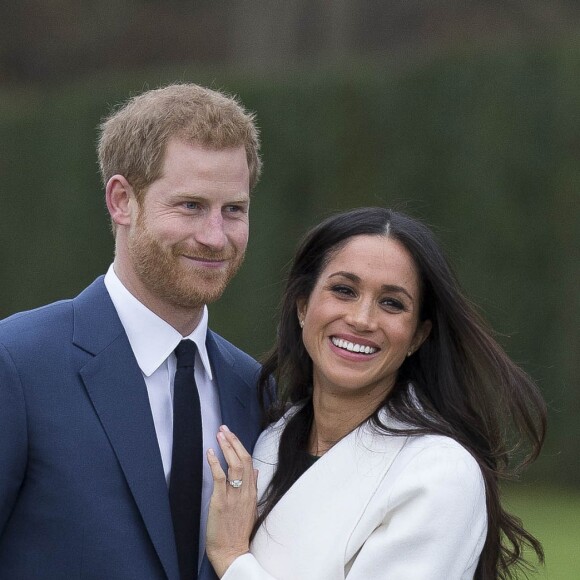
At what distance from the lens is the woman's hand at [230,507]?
3715mm

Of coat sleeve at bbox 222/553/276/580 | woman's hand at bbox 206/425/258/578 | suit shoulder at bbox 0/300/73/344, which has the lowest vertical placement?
coat sleeve at bbox 222/553/276/580

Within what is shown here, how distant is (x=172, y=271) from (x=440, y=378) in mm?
913

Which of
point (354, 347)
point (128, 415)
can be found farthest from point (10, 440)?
point (354, 347)

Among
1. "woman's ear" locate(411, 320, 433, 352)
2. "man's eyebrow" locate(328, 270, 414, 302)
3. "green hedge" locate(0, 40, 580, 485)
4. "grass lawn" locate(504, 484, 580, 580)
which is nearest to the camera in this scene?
"man's eyebrow" locate(328, 270, 414, 302)

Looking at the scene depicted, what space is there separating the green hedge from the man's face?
5.94 m

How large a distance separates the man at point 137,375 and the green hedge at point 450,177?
5.90 meters

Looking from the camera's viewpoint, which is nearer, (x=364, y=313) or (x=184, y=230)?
(x=184, y=230)

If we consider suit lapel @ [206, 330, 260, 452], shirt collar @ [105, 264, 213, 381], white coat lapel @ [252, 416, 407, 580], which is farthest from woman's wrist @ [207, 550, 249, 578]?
shirt collar @ [105, 264, 213, 381]

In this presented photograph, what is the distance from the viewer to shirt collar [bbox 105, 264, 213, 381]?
3.74 m

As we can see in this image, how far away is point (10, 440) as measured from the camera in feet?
11.2

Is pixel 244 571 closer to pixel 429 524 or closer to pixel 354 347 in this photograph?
pixel 429 524

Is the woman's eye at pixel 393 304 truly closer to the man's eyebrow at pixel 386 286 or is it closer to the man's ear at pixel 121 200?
the man's eyebrow at pixel 386 286

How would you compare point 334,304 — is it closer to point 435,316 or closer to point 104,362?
point 435,316

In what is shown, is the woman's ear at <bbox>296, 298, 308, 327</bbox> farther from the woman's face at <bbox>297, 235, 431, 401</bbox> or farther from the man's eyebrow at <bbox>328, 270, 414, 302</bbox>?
the man's eyebrow at <bbox>328, 270, 414, 302</bbox>
